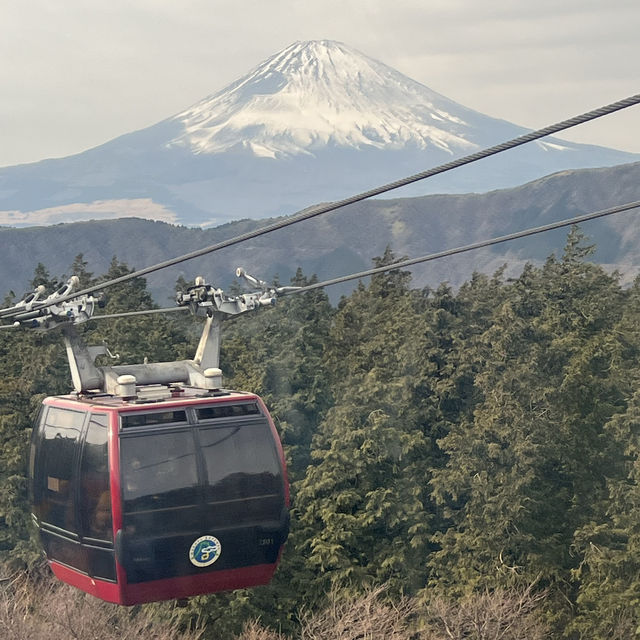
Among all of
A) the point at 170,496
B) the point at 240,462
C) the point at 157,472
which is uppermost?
the point at 157,472

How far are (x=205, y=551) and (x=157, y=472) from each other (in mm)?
1294

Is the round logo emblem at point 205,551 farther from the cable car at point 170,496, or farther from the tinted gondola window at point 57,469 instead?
the tinted gondola window at point 57,469

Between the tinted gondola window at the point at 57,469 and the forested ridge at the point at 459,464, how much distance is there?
25.4 meters

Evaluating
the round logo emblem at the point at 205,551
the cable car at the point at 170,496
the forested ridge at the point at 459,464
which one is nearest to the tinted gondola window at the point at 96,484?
the cable car at the point at 170,496

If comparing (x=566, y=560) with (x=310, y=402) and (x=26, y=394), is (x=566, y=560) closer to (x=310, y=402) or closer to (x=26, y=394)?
A: (x=310, y=402)

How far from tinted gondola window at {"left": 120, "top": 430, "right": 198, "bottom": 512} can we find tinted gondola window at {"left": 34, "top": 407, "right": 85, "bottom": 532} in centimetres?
113

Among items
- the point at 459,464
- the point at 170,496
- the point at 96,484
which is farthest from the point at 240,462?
the point at 459,464

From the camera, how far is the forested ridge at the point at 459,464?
45.7 meters

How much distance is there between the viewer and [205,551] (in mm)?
16031

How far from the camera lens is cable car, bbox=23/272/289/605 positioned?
52.0 ft

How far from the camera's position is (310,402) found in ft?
191

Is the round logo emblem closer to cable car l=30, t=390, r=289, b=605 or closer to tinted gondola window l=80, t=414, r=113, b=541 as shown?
cable car l=30, t=390, r=289, b=605

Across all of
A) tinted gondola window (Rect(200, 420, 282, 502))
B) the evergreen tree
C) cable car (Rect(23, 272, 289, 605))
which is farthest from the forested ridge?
tinted gondola window (Rect(200, 420, 282, 502))

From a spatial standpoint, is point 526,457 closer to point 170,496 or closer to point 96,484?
point 170,496
